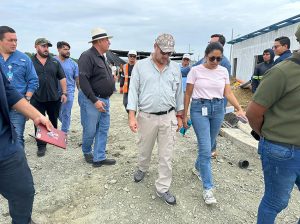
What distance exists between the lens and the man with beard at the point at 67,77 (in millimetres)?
6205

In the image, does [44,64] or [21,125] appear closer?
[21,125]

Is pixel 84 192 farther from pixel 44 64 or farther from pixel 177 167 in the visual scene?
pixel 44 64

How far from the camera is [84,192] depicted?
12.8ft

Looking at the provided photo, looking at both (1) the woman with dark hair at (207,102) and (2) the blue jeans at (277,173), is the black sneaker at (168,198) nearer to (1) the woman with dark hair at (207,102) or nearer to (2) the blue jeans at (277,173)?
(1) the woman with dark hair at (207,102)

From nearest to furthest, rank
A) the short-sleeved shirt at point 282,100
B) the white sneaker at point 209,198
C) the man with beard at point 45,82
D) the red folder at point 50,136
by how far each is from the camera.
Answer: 1. the short-sleeved shirt at point 282,100
2. the red folder at point 50,136
3. the white sneaker at point 209,198
4. the man with beard at point 45,82

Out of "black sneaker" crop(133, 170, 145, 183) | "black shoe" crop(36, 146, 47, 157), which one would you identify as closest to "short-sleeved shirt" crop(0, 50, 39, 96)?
"black shoe" crop(36, 146, 47, 157)

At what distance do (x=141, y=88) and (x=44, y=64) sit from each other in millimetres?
2590

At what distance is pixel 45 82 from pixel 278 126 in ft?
13.3

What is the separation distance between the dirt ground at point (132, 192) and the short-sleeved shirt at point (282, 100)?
1491 mm

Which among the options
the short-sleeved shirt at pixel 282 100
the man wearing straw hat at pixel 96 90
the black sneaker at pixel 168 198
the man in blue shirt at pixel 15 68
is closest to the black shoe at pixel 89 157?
the man wearing straw hat at pixel 96 90

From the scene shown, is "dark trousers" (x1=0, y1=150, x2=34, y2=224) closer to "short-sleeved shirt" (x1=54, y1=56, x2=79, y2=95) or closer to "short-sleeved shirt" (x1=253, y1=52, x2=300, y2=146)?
"short-sleeved shirt" (x1=253, y1=52, x2=300, y2=146)

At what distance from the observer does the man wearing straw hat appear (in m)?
4.25

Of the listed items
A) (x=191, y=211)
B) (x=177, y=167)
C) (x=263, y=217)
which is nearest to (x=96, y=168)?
(x=177, y=167)

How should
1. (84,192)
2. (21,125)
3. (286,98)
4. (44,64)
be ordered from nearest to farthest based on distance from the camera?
(286,98), (84,192), (21,125), (44,64)
